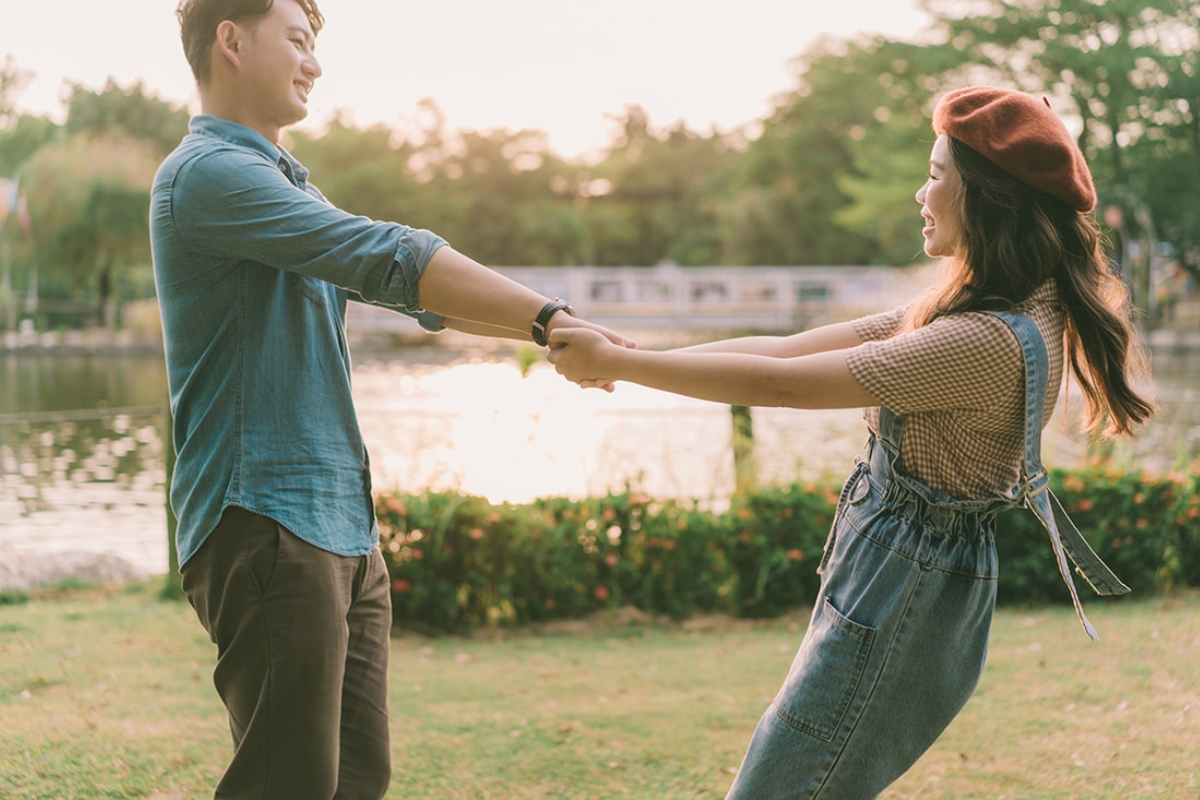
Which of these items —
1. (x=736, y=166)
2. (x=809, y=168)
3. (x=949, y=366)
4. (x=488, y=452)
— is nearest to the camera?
(x=949, y=366)

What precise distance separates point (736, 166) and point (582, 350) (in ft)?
196

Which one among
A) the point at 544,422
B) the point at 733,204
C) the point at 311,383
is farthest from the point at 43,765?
the point at 733,204

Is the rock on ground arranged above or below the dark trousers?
below

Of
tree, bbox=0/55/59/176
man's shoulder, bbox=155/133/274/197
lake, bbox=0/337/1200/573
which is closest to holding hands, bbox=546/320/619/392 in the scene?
man's shoulder, bbox=155/133/274/197

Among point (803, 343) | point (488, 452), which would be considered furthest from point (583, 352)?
point (488, 452)

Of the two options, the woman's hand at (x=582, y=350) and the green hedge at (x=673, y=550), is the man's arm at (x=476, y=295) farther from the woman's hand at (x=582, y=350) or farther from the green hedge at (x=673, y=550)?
the green hedge at (x=673, y=550)

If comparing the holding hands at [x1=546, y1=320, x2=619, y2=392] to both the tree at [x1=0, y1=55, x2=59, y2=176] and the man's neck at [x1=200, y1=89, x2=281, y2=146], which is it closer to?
the man's neck at [x1=200, y1=89, x2=281, y2=146]

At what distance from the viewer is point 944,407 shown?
1881mm

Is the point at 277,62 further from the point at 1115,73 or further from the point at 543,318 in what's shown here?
the point at 1115,73

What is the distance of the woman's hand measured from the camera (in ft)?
7.00

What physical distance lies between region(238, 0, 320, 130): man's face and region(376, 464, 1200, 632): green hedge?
350 cm

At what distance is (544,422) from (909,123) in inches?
972

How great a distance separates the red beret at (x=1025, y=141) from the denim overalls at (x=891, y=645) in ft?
0.75

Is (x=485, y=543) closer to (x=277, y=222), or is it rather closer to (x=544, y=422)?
(x=277, y=222)
